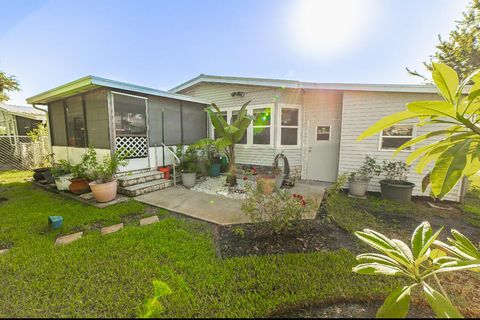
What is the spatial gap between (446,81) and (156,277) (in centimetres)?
292

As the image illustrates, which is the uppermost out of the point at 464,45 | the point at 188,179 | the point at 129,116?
the point at 464,45

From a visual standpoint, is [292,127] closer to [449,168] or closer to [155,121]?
[155,121]

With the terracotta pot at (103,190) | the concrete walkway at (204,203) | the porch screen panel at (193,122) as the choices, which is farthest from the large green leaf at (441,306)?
the porch screen panel at (193,122)

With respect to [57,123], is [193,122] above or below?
above

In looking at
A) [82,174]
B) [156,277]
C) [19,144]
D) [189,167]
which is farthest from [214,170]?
[19,144]

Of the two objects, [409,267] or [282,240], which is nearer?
[409,267]

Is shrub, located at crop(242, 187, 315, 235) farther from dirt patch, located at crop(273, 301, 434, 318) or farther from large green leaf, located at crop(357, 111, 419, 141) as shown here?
large green leaf, located at crop(357, 111, 419, 141)

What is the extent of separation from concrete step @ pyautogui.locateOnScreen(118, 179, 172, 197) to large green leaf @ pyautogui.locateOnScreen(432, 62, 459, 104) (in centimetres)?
595

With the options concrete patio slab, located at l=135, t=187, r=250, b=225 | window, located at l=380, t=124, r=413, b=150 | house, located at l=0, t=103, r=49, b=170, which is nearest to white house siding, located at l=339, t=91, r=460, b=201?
window, located at l=380, t=124, r=413, b=150

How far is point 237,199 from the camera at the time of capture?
518 centimetres

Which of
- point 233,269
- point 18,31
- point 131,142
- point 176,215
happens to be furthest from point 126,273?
point 18,31

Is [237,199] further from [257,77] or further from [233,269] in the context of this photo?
[257,77]

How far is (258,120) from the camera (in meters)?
7.31

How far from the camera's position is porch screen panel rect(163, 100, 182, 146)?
275 inches
